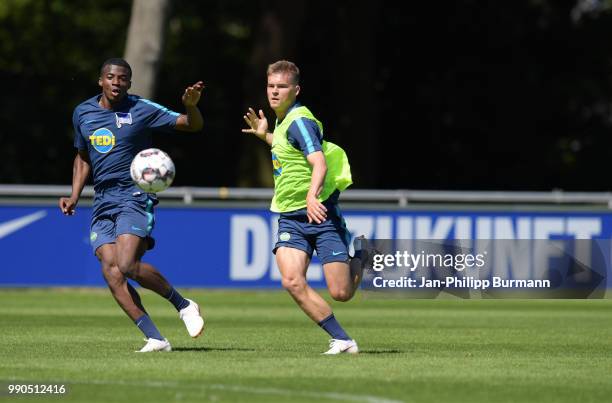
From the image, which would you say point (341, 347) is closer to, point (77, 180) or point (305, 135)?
point (305, 135)

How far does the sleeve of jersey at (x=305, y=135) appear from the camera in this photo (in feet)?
37.2

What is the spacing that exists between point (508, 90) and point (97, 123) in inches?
1027

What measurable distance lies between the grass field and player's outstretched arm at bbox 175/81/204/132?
1.72m

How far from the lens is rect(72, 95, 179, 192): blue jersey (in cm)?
1194

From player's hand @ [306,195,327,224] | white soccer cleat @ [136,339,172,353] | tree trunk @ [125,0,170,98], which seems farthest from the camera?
tree trunk @ [125,0,170,98]

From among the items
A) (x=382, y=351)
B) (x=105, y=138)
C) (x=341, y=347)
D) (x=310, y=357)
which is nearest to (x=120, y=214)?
(x=105, y=138)

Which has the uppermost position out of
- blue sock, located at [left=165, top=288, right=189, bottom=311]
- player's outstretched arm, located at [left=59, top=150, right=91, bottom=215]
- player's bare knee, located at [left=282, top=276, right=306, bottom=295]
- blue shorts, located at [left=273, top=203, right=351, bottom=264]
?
player's outstretched arm, located at [left=59, top=150, right=91, bottom=215]

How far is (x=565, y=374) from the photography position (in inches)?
421

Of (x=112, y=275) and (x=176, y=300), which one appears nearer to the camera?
(x=112, y=275)

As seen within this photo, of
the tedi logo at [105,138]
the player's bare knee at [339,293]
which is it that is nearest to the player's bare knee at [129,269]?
the tedi logo at [105,138]

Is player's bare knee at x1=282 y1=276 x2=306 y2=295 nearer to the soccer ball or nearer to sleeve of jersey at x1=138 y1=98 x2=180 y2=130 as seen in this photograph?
the soccer ball

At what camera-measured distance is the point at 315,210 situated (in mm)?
10969

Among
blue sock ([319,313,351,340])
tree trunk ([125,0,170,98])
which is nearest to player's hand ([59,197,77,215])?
blue sock ([319,313,351,340])

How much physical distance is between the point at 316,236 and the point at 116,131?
173 centimetres
